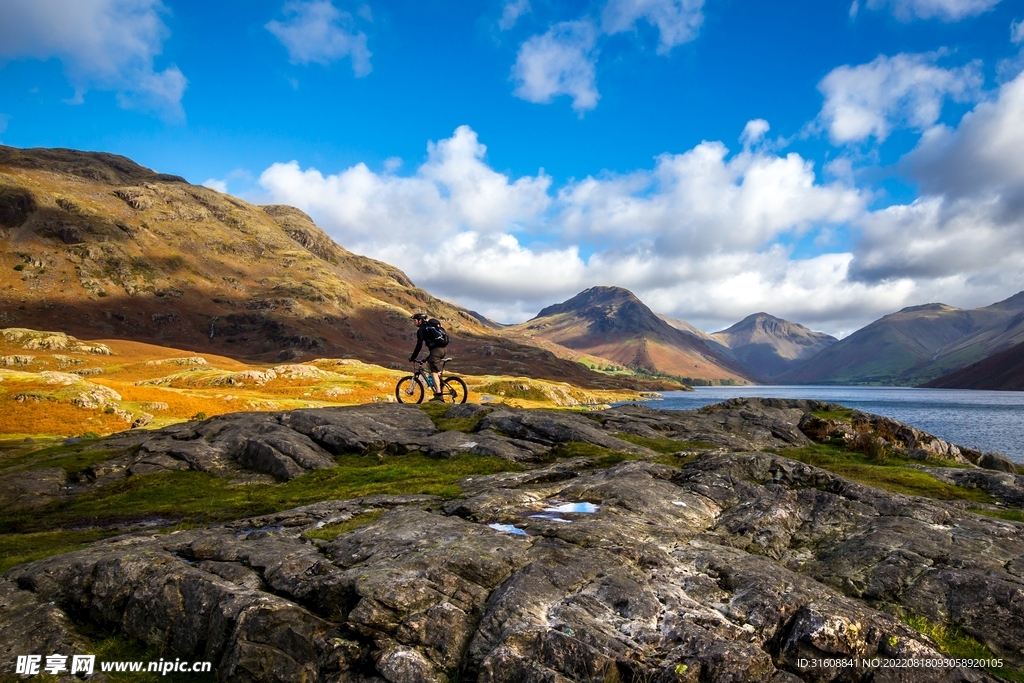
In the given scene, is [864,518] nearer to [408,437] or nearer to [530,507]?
[530,507]

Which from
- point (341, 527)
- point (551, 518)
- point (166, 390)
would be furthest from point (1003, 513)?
point (166, 390)

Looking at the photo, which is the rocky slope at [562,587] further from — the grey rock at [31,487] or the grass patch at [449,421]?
the grass patch at [449,421]

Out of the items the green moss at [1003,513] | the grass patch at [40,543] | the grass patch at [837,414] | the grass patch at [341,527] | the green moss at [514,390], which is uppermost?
the grass patch at [837,414]

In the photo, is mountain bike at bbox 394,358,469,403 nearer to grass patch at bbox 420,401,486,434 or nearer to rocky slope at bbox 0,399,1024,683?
grass patch at bbox 420,401,486,434

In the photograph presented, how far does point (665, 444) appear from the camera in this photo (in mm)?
28594

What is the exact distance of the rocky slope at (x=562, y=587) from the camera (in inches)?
376

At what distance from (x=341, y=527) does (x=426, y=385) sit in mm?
22408

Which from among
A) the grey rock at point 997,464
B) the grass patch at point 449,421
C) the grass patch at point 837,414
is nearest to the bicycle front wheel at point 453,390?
the grass patch at point 449,421

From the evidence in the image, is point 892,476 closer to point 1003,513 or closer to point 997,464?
point 1003,513

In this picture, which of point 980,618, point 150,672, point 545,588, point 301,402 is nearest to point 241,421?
point 150,672

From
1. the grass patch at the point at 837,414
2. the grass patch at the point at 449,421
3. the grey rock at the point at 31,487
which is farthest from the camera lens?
the grass patch at the point at 837,414

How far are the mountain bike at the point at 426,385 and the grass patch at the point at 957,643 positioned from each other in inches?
1009

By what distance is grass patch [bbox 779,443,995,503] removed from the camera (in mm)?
18875

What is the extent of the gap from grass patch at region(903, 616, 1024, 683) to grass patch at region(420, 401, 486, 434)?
20.3 meters
